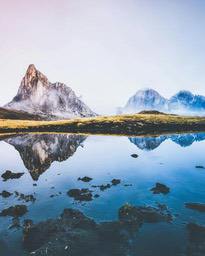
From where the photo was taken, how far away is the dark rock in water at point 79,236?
28500 mm

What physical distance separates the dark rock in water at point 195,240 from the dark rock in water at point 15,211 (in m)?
20.2

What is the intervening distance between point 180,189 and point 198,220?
1476cm

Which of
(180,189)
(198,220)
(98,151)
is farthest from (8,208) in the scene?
(98,151)

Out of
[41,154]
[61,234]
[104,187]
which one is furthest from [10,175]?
[61,234]

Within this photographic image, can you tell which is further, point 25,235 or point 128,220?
point 128,220

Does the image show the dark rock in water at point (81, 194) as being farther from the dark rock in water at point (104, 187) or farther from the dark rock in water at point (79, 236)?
the dark rock in water at point (79, 236)

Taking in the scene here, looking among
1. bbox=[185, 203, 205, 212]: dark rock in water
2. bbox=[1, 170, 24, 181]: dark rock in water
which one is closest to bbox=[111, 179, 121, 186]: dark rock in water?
bbox=[185, 203, 205, 212]: dark rock in water

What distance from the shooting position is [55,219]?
1427 inches

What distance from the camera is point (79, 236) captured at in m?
30.9

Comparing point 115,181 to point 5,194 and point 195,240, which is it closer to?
point 5,194

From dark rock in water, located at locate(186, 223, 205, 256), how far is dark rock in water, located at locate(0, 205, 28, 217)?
66.3 ft

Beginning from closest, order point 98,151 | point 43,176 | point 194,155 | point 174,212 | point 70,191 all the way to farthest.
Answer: point 174,212 < point 70,191 < point 43,176 < point 194,155 < point 98,151

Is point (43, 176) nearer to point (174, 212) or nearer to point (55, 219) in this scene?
point (55, 219)

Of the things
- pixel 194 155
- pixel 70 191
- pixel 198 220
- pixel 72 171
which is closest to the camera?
pixel 198 220
